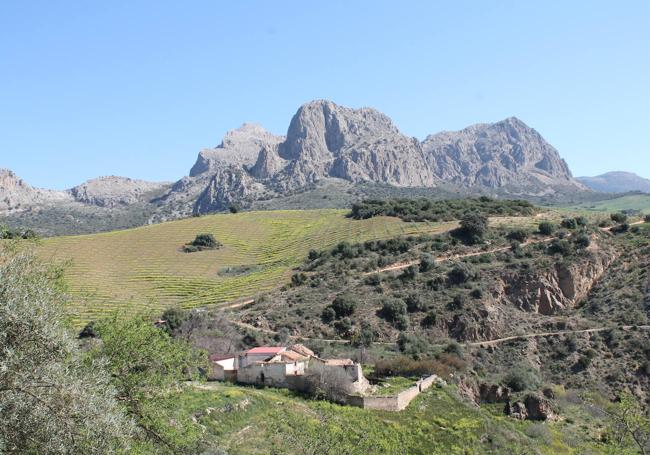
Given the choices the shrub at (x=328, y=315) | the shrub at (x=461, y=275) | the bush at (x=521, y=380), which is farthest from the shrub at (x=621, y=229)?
the shrub at (x=328, y=315)

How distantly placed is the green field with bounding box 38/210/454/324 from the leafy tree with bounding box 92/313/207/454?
35957 millimetres

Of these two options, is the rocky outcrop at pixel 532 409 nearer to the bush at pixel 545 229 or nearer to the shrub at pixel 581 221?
the bush at pixel 545 229

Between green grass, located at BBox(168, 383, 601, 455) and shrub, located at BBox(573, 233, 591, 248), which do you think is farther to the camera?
shrub, located at BBox(573, 233, 591, 248)

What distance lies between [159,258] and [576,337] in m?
50.7

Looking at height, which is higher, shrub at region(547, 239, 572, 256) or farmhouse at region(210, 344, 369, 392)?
shrub at region(547, 239, 572, 256)

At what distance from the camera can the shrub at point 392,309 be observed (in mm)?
54312

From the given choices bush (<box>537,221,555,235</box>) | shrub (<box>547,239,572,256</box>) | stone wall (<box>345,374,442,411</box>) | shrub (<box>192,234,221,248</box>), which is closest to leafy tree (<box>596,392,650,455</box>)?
stone wall (<box>345,374,442,411</box>)

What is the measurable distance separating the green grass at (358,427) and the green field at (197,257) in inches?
1060

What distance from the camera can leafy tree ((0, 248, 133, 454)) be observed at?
493 inches

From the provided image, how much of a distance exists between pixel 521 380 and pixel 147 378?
32.3m

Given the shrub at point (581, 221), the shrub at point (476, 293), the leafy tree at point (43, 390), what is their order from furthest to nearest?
the shrub at point (581, 221) → the shrub at point (476, 293) → the leafy tree at point (43, 390)

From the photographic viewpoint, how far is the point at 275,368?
3509 centimetres

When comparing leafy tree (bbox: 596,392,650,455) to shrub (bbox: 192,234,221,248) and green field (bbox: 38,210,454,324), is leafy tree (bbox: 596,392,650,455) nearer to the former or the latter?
green field (bbox: 38,210,454,324)

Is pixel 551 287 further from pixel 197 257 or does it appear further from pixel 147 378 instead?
pixel 147 378
